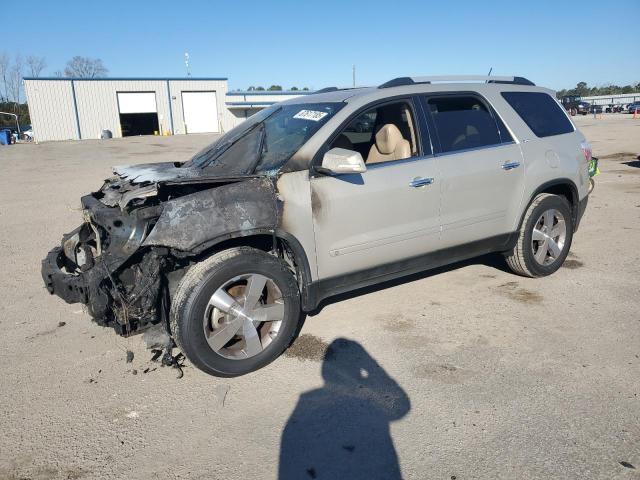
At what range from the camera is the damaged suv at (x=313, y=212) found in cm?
321

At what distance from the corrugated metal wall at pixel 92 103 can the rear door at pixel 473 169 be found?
4053 centimetres

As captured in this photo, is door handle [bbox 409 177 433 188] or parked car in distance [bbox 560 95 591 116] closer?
door handle [bbox 409 177 433 188]

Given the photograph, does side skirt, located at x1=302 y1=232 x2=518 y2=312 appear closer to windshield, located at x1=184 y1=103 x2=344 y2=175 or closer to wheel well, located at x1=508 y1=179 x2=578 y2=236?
wheel well, located at x1=508 y1=179 x2=578 y2=236

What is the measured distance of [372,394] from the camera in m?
3.17

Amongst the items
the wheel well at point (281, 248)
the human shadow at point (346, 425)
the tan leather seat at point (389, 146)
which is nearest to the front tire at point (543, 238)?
the tan leather seat at point (389, 146)

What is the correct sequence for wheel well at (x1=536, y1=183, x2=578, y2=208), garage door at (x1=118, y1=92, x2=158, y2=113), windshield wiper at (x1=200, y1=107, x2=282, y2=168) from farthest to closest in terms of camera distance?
garage door at (x1=118, y1=92, x2=158, y2=113) < wheel well at (x1=536, y1=183, x2=578, y2=208) < windshield wiper at (x1=200, y1=107, x2=282, y2=168)

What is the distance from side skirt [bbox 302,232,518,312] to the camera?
145 inches

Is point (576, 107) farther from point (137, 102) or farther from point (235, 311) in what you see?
point (235, 311)

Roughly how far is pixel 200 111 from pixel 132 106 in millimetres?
5625

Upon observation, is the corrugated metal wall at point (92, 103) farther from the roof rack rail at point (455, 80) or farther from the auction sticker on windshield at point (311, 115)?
the roof rack rail at point (455, 80)

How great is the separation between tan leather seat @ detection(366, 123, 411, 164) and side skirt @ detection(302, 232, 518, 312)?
874mm

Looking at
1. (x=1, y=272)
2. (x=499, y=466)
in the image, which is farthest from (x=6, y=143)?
(x=499, y=466)

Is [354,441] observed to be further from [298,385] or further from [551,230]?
[551,230]

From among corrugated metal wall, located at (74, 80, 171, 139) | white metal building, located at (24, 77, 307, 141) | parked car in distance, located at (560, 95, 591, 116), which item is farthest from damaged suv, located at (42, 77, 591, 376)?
parked car in distance, located at (560, 95, 591, 116)
